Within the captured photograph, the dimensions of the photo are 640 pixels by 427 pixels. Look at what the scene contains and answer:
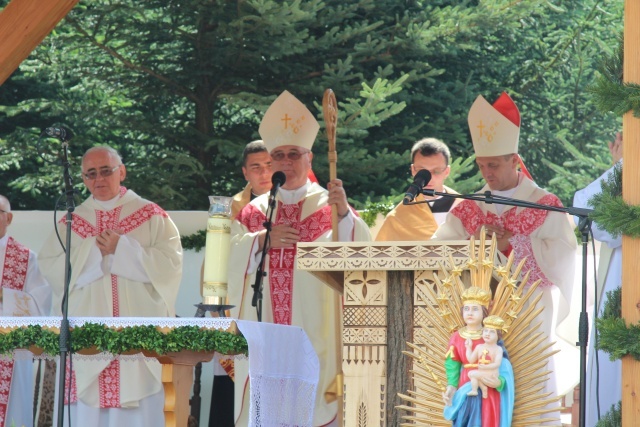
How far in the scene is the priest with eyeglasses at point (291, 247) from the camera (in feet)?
23.1

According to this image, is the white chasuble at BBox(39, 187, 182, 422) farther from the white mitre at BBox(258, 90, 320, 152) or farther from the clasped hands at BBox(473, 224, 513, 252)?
the clasped hands at BBox(473, 224, 513, 252)

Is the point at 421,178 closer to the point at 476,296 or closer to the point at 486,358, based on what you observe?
the point at 476,296

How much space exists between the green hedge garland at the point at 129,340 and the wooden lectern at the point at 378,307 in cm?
52

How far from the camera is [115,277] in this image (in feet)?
24.6

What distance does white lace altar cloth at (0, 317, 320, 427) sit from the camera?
5211 mm

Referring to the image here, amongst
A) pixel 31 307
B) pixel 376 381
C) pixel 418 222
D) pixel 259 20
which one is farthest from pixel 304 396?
pixel 259 20

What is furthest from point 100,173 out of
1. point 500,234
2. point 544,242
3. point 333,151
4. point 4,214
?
point 544,242

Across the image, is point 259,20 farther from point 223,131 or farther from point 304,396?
point 304,396

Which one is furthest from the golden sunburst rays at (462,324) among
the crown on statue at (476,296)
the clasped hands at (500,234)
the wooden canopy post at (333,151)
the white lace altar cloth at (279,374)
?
the clasped hands at (500,234)

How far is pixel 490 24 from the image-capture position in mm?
11414

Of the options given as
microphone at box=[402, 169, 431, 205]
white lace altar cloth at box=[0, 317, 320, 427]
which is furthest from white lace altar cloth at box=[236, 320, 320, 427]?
microphone at box=[402, 169, 431, 205]

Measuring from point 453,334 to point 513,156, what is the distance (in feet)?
8.35

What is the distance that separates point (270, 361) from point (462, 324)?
44.3 inches

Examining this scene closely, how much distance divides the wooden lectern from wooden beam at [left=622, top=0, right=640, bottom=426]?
→ 2.16 feet
